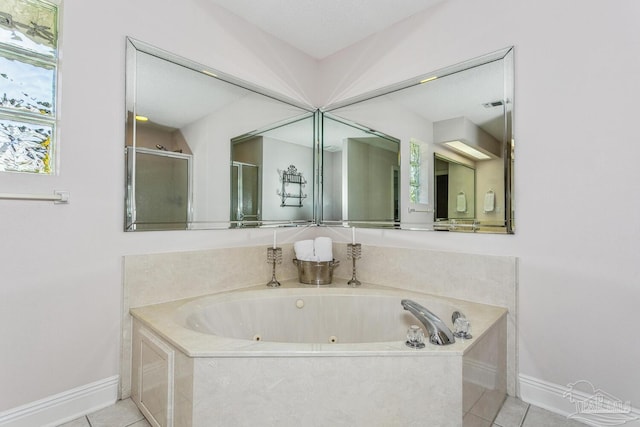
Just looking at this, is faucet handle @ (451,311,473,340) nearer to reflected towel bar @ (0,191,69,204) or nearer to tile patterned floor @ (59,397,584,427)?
tile patterned floor @ (59,397,584,427)

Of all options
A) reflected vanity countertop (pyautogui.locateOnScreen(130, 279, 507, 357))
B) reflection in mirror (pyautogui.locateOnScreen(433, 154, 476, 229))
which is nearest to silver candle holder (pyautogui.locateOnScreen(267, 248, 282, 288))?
reflected vanity countertop (pyautogui.locateOnScreen(130, 279, 507, 357))

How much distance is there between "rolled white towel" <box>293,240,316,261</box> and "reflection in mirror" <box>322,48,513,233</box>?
634 millimetres

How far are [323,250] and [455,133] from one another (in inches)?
46.4

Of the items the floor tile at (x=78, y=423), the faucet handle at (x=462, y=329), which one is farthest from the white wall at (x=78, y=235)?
the faucet handle at (x=462, y=329)

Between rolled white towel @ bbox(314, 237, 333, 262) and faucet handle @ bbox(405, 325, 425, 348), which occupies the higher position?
rolled white towel @ bbox(314, 237, 333, 262)

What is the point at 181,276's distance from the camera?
190 cm

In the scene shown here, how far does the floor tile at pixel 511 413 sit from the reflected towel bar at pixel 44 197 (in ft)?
7.28

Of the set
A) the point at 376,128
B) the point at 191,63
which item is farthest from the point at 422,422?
the point at 191,63

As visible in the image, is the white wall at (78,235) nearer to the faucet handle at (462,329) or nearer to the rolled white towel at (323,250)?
the rolled white towel at (323,250)

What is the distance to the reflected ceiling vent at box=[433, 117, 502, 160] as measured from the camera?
182 centimetres

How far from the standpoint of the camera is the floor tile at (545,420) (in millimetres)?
1478

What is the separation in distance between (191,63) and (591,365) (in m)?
2.62

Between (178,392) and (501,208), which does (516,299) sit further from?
(178,392)

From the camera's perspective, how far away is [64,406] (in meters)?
1.49
